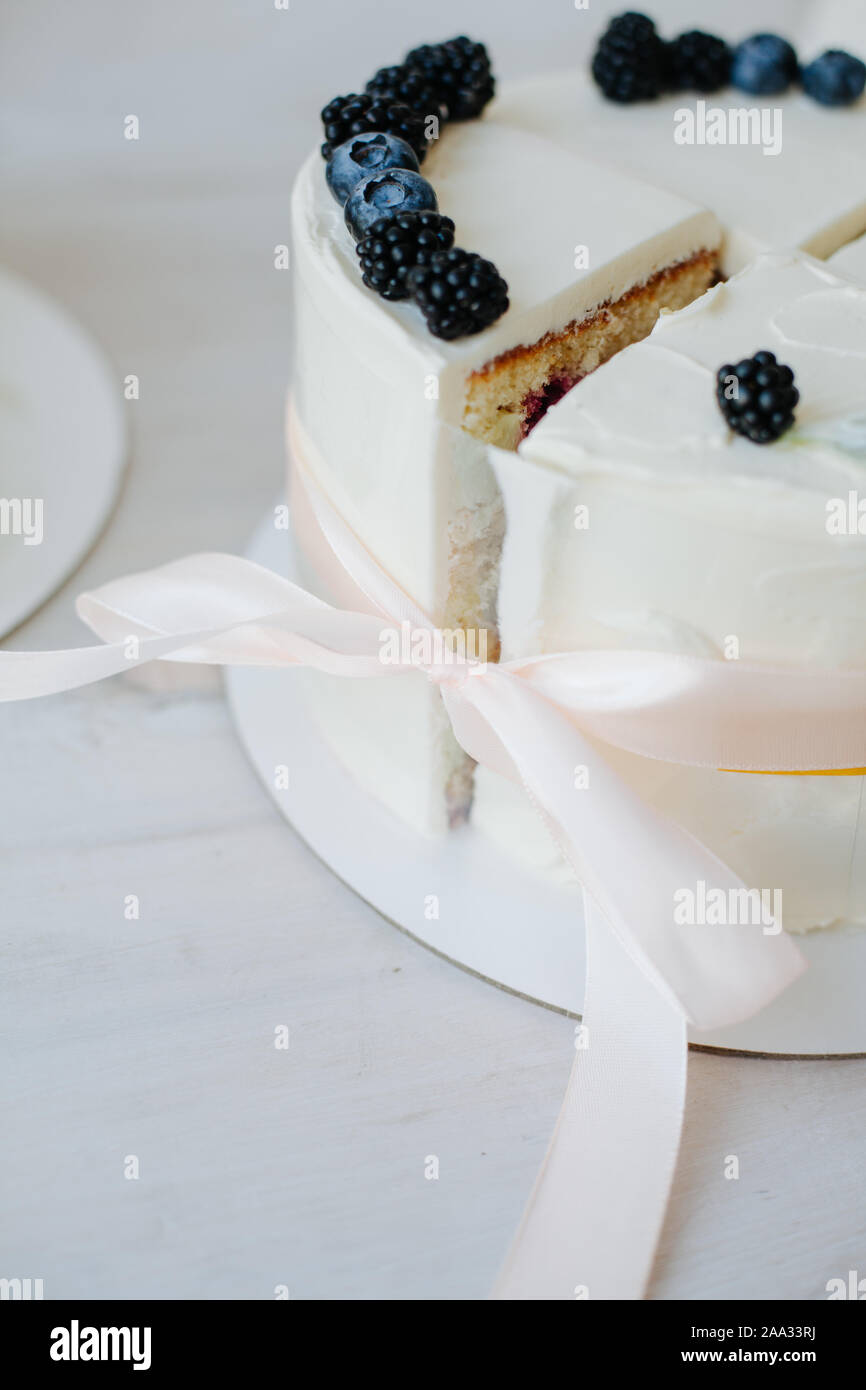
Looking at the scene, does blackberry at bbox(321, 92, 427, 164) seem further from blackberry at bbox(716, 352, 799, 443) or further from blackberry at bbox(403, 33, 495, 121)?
blackberry at bbox(716, 352, 799, 443)

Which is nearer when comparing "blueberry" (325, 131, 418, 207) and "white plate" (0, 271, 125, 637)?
"blueberry" (325, 131, 418, 207)

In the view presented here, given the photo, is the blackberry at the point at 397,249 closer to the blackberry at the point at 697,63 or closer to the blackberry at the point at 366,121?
the blackberry at the point at 366,121

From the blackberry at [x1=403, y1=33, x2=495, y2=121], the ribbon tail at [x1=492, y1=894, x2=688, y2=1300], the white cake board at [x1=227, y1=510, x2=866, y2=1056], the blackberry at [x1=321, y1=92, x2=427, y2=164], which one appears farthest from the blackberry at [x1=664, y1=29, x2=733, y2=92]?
the ribbon tail at [x1=492, y1=894, x2=688, y2=1300]

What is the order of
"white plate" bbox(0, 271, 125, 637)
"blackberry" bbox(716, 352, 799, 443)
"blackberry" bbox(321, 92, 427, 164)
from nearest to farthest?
1. "blackberry" bbox(716, 352, 799, 443)
2. "blackberry" bbox(321, 92, 427, 164)
3. "white plate" bbox(0, 271, 125, 637)

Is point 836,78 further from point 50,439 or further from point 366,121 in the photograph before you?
point 50,439

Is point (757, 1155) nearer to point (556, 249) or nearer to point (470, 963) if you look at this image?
point (470, 963)

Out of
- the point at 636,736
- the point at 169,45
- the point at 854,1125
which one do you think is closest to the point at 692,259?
the point at 636,736

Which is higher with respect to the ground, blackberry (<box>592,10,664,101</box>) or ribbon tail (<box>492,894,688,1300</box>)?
blackberry (<box>592,10,664,101</box>)
